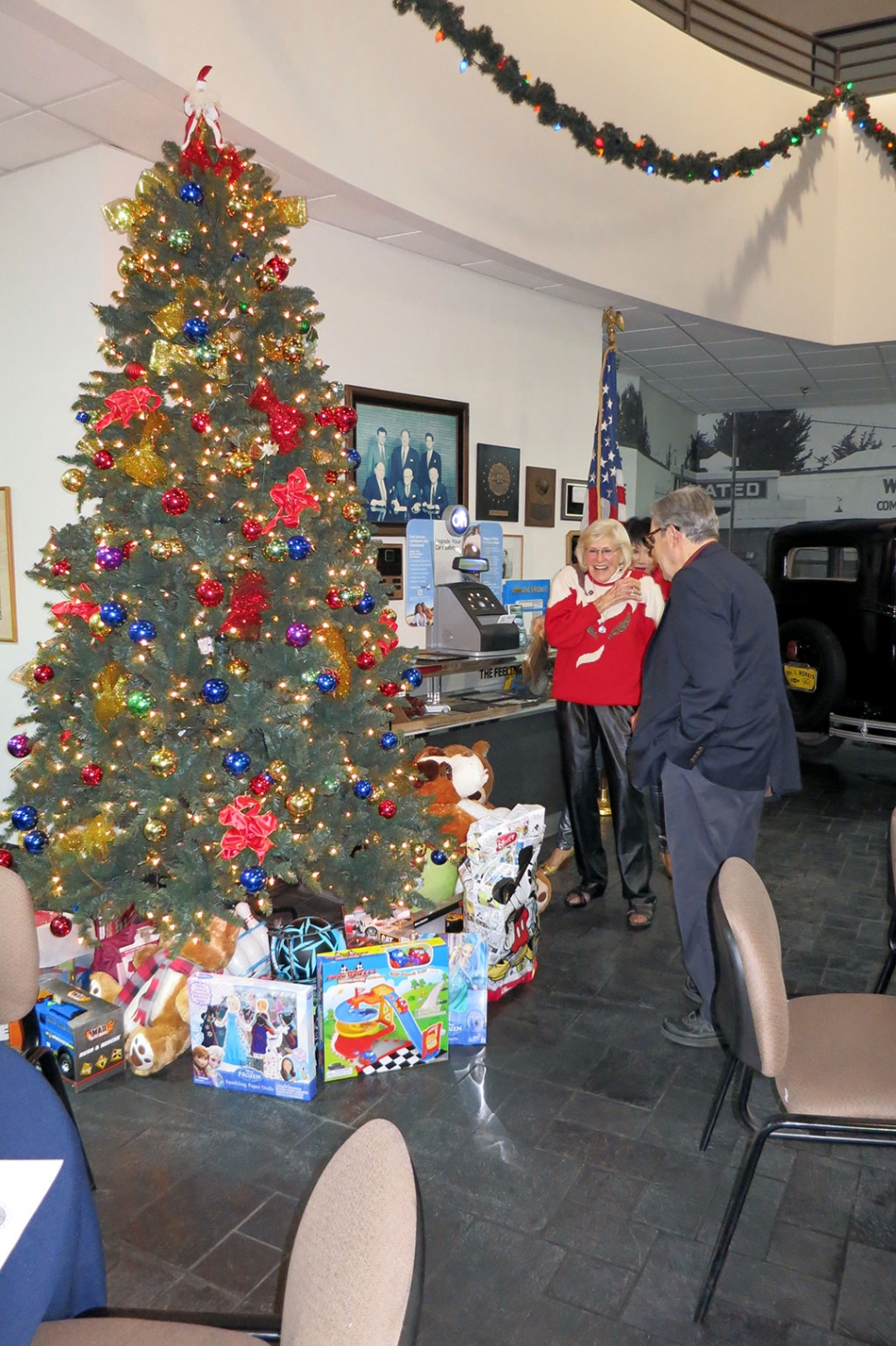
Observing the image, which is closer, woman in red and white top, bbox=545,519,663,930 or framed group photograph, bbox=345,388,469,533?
woman in red and white top, bbox=545,519,663,930

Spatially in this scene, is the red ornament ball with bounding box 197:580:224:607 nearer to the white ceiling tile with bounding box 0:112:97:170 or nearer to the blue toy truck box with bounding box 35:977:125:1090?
the blue toy truck box with bounding box 35:977:125:1090

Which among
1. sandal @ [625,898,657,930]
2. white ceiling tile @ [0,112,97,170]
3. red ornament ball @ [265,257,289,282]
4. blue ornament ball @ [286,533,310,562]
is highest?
white ceiling tile @ [0,112,97,170]

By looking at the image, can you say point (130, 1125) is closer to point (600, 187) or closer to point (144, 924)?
point (144, 924)

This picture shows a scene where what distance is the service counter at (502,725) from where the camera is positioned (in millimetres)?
4566

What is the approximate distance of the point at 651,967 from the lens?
3594 mm

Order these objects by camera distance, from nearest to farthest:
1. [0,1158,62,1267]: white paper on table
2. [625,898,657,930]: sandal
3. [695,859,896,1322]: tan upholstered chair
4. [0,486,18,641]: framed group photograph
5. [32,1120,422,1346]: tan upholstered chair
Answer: [32,1120,422,1346]: tan upholstered chair
[0,1158,62,1267]: white paper on table
[695,859,896,1322]: tan upholstered chair
[625,898,657,930]: sandal
[0,486,18,641]: framed group photograph

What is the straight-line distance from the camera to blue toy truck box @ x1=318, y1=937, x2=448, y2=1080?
2.75 meters

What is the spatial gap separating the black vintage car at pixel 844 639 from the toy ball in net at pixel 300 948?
511 centimetres

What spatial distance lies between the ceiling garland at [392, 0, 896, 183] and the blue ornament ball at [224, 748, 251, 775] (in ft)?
11.0

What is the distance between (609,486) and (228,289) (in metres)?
3.82

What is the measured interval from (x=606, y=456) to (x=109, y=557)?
4.31 meters

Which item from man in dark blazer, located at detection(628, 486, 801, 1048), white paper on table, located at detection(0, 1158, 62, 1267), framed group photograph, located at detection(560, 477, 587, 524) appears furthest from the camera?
framed group photograph, located at detection(560, 477, 587, 524)

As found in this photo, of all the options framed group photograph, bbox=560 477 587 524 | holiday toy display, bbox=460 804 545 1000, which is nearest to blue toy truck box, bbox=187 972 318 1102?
holiday toy display, bbox=460 804 545 1000

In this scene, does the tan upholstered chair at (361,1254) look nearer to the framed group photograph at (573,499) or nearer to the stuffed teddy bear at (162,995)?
the stuffed teddy bear at (162,995)
